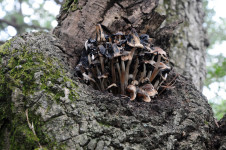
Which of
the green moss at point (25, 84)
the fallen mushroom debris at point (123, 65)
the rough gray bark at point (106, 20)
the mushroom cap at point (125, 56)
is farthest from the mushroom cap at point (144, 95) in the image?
the rough gray bark at point (106, 20)

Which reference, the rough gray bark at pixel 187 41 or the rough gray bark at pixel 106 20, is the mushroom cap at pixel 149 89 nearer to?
the rough gray bark at pixel 106 20

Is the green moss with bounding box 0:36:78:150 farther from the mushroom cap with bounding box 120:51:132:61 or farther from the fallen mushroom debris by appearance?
the mushroom cap with bounding box 120:51:132:61

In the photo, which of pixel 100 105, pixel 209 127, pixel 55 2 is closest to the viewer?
pixel 100 105

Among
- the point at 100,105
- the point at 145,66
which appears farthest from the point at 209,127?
the point at 100,105

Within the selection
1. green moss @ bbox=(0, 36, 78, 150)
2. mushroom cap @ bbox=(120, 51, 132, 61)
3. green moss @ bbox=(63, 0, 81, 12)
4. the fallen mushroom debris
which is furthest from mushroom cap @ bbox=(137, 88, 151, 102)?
green moss @ bbox=(63, 0, 81, 12)

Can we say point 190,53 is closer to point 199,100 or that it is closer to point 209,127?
point 199,100

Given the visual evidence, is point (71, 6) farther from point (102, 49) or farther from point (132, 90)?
point (132, 90)

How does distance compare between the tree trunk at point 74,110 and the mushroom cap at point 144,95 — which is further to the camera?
the mushroom cap at point 144,95
